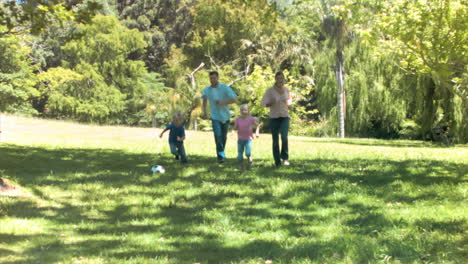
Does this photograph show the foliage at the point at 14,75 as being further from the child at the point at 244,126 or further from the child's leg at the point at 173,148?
the child at the point at 244,126

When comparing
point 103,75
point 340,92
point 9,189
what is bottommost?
point 9,189

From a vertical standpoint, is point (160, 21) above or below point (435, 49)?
above

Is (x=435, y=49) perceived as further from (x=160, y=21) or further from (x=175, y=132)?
(x=160, y=21)

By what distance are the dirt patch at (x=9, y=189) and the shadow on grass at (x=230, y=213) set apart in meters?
0.23

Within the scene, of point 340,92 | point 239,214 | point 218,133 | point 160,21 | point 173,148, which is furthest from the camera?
point 160,21

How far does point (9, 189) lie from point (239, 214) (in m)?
4.41

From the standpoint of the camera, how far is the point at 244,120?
1121cm

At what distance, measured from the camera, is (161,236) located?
636 centimetres

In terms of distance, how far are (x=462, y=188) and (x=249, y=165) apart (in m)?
4.67

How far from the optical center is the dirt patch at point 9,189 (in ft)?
28.9

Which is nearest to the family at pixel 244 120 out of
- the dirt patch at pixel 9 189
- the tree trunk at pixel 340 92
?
the dirt patch at pixel 9 189

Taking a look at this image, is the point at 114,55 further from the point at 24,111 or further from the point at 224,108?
the point at 224,108

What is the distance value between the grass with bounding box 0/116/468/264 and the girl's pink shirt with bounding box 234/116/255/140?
0.81 meters

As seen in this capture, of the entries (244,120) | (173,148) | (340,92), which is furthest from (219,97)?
(340,92)
